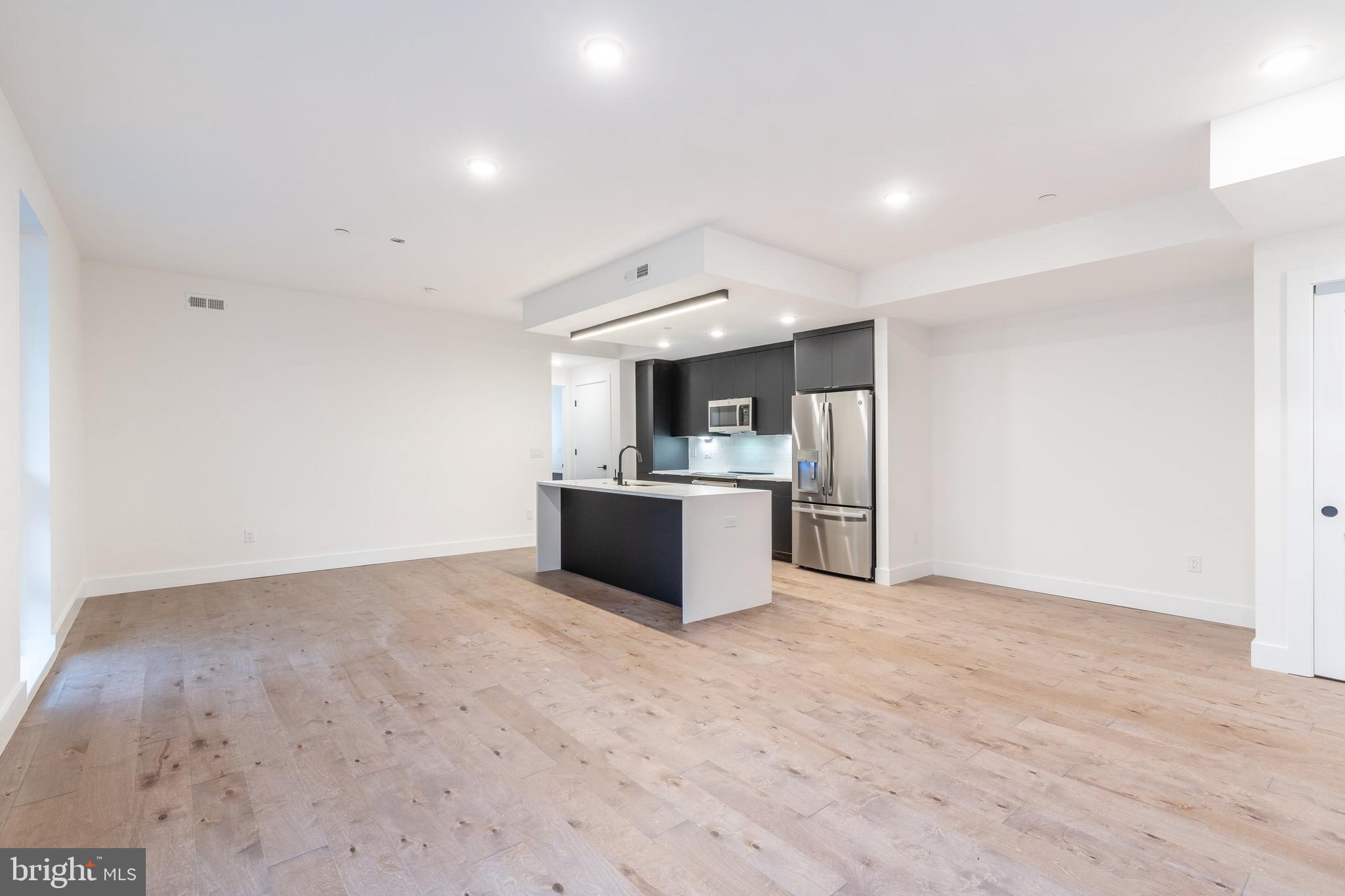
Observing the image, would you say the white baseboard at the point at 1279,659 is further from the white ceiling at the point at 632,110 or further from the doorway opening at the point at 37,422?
the doorway opening at the point at 37,422

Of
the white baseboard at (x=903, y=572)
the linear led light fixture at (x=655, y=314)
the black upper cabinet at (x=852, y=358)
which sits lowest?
the white baseboard at (x=903, y=572)

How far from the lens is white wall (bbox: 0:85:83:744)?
2.62 metres

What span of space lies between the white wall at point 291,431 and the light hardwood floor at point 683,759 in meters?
1.41

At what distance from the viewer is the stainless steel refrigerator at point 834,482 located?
5.81m

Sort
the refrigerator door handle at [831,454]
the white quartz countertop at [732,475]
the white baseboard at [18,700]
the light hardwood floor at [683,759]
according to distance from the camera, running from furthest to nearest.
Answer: the white quartz countertop at [732,475]
the refrigerator door handle at [831,454]
the white baseboard at [18,700]
the light hardwood floor at [683,759]

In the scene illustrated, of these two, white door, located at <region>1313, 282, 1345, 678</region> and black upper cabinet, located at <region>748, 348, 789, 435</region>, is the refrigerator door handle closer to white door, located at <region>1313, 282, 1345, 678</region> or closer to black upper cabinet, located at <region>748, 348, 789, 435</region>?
black upper cabinet, located at <region>748, 348, 789, 435</region>

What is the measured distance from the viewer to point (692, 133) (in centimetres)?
296

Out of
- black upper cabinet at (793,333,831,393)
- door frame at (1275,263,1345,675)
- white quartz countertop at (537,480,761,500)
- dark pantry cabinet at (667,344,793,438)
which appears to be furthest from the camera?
dark pantry cabinet at (667,344,793,438)

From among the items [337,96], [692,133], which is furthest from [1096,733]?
[337,96]

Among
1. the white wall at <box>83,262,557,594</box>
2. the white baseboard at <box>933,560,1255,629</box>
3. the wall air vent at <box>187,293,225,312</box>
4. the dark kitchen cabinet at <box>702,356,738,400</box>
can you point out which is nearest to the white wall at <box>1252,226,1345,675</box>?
the white baseboard at <box>933,560,1255,629</box>

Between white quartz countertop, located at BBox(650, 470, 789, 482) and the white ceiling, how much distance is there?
331 centimetres

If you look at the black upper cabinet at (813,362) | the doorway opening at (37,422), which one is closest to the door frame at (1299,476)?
the black upper cabinet at (813,362)

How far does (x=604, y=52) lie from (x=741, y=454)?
6.34 metres

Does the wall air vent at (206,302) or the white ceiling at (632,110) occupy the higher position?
the white ceiling at (632,110)
